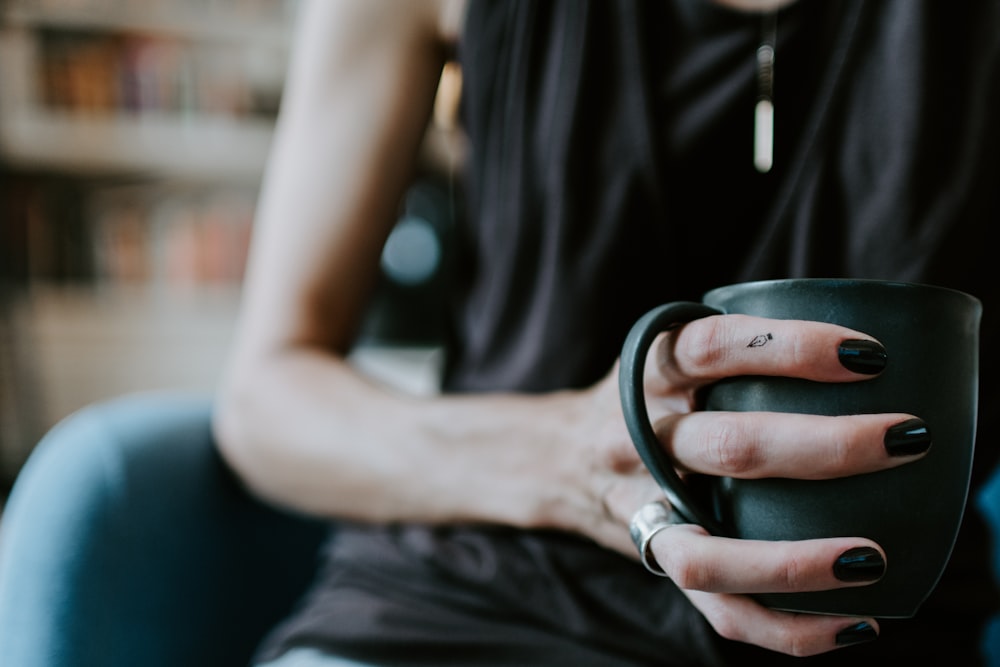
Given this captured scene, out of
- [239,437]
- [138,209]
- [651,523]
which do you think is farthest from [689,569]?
[138,209]

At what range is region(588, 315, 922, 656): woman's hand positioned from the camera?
1.11ft

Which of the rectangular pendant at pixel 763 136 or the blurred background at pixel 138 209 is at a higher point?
the rectangular pendant at pixel 763 136

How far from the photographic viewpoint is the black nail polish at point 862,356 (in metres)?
0.34

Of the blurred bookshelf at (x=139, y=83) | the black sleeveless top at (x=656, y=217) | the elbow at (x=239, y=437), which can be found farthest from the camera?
the blurred bookshelf at (x=139, y=83)

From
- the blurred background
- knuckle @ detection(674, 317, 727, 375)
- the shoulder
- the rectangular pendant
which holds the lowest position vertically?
the blurred background

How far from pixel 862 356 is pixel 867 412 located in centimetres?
3

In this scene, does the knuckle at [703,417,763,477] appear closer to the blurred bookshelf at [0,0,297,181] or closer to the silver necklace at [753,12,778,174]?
the silver necklace at [753,12,778,174]

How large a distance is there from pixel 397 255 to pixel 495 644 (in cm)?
211

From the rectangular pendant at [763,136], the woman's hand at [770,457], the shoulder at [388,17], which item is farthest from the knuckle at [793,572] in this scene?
the shoulder at [388,17]

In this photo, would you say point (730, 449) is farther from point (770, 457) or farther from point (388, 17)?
point (388, 17)

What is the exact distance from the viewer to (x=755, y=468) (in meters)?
0.35

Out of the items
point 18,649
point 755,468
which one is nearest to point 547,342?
point 755,468

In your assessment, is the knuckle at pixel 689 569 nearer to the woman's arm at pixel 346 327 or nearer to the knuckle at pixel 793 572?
the knuckle at pixel 793 572

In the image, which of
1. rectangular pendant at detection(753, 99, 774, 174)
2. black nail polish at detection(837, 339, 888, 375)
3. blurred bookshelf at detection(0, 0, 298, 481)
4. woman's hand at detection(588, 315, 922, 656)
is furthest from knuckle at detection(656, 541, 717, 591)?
blurred bookshelf at detection(0, 0, 298, 481)
